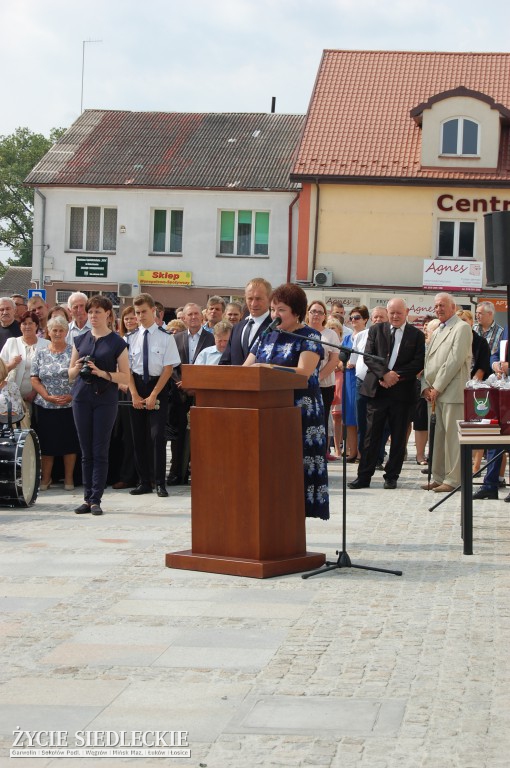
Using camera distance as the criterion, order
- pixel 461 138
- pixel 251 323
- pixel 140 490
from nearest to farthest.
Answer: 1. pixel 251 323
2. pixel 140 490
3. pixel 461 138

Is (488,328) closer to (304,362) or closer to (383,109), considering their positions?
(304,362)

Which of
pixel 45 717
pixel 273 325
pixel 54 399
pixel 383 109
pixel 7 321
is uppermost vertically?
pixel 383 109

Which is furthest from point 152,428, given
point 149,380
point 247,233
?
point 247,233

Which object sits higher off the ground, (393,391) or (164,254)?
(164,254)

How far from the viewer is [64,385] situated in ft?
47.4

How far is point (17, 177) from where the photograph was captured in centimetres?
9419

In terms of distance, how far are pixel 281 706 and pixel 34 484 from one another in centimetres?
769

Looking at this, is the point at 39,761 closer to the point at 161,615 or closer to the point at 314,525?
the point at 161,615

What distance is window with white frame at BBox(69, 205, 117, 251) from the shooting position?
1683 inches

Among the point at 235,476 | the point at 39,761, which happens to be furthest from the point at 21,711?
the point at 235,476

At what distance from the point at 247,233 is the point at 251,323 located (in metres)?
31.3

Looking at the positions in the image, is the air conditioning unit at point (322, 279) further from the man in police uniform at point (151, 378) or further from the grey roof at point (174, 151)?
the man in police uniform at point (151, 378)

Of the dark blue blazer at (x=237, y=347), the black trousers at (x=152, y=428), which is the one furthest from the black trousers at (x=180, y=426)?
the dark blue blazer at (x=237, y=347)

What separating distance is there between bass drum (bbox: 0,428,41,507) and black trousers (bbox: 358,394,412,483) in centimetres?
397
